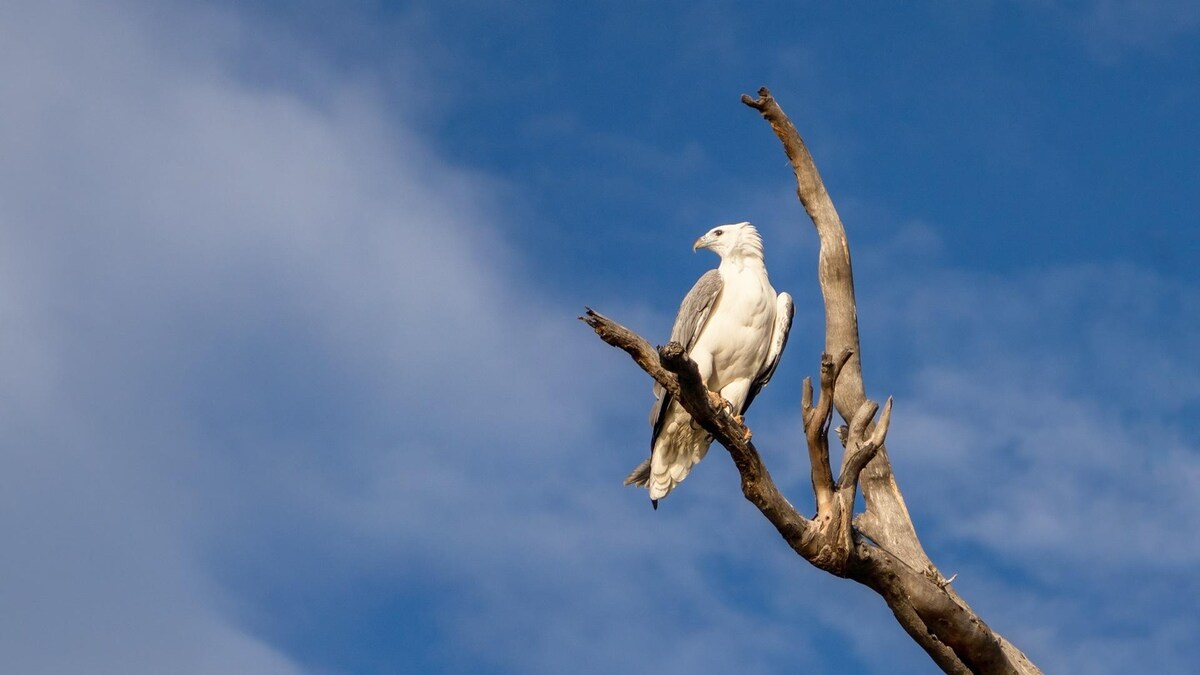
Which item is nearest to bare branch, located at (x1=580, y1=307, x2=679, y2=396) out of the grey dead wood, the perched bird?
the grey dead wood

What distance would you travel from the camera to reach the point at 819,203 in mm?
12047

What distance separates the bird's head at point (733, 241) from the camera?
38.3ft

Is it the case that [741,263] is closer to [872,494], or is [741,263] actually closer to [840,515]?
[872,494]

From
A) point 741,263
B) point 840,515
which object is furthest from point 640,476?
point 840,515

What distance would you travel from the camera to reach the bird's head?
11664mm

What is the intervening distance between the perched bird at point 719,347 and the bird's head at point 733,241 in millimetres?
32

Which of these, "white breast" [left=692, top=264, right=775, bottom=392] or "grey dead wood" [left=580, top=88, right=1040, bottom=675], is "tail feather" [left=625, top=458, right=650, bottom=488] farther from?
"grey dead wood" [left=580, top=88, right=1040, bottom=675]

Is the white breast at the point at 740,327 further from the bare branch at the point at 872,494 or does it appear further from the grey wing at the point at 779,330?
the bare branch at the point at 872,494

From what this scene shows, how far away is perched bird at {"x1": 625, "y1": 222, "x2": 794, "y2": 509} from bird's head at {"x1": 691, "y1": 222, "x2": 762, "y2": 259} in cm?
3

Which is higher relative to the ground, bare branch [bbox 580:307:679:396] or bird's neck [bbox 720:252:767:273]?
bird's neck [bbox 720:252:767:273]

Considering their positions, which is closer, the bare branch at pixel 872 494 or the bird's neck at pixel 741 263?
the bare branch at pixel 872 494

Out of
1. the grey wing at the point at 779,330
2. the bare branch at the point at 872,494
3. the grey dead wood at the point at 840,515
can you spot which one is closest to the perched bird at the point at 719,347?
the grey wing at the point at 779,330

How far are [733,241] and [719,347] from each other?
3.68 ft

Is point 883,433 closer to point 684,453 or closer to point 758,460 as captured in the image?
point 758,460
